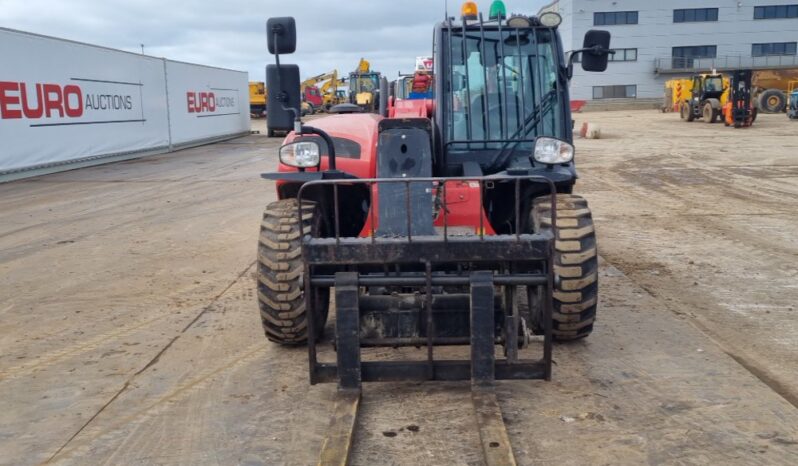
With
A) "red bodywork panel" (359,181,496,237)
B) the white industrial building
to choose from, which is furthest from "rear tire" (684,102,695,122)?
"red bodywork panel" (359,181,496,237)

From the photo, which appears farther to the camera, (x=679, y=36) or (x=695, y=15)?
(x=679, y=36)

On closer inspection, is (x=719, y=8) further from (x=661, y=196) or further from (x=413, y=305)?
(x=413, y=305)

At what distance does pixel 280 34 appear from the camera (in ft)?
15.3

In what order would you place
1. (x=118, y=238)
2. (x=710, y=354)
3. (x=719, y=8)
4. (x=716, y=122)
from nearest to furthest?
(x=710, y=354) → (x=118, y=238) → (x=716, y=122) → (x=719, y=8)

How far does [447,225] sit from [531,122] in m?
1.31

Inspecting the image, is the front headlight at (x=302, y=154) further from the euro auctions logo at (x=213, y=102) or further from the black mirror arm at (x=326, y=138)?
the euro auctions logo at (x=213, y=102)

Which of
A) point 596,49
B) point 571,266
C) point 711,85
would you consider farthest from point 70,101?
point 711,85

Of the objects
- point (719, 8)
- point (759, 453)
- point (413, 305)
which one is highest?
point (719, 8)

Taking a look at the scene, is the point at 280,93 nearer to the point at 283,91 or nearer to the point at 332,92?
the point at 283,91

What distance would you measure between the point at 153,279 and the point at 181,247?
5.49 feet

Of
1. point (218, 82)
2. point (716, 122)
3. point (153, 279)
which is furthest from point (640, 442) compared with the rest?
point (716, 122)

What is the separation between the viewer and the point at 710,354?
4.92 m

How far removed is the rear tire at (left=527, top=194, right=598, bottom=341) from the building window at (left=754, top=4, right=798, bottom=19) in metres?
62.4

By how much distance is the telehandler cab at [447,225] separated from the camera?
393 centimetres
